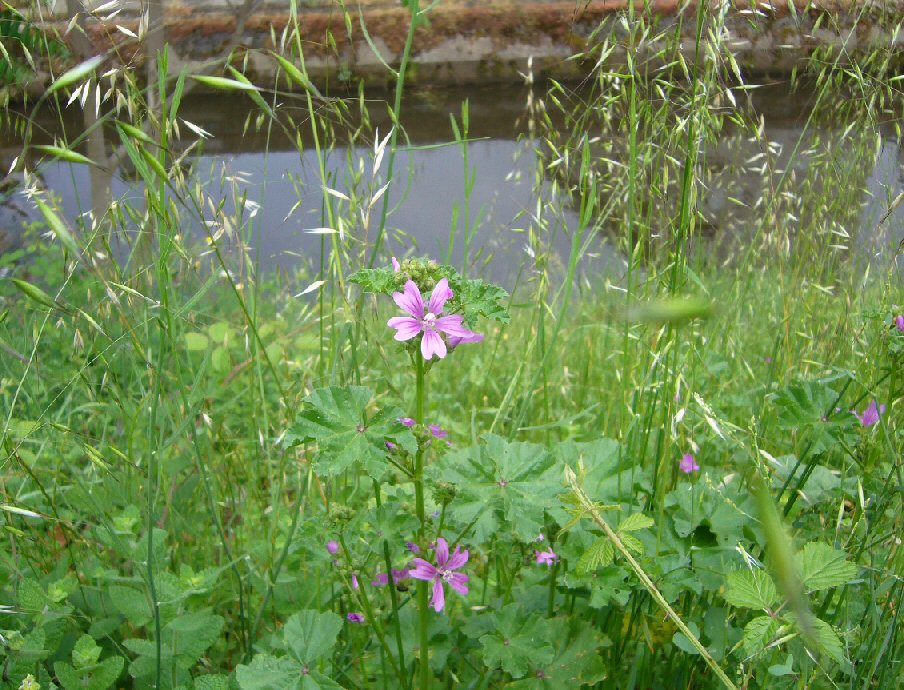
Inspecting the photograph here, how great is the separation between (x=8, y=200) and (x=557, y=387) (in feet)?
14.8

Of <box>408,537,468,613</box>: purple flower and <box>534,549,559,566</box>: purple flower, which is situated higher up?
<box>408,537,468,613</box>: purple flower

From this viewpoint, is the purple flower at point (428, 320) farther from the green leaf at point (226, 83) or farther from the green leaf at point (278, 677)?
the green leaf at point (278, 677)

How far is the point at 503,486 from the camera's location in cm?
105

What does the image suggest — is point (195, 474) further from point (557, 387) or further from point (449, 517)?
point (557, 387)

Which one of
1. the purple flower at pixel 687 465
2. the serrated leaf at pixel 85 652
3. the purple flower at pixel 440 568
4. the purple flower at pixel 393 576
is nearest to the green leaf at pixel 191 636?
the serrated leaf at pixel 85 652

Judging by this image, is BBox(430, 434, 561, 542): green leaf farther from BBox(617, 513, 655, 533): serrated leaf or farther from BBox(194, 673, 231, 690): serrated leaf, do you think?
BBox(194, 673, 231, 690): serrated leaf

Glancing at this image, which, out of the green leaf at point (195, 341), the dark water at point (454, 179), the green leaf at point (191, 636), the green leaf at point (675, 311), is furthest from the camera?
the dark water at point (454, 179)

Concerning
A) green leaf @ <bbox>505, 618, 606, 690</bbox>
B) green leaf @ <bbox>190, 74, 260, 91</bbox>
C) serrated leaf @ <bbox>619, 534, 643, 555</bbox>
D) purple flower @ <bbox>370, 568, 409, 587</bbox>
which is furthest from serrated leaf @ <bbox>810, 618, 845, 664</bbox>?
green leaf @ <bbox>190, 74, 260, 91</bbox>

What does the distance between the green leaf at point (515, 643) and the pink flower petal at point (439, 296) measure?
481mm

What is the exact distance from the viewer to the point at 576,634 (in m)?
1.20

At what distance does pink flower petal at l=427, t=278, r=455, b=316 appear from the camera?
3.15 feet

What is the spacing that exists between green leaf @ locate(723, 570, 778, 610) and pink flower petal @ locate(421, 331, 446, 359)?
46 centimetres

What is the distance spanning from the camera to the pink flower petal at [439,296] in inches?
37.8

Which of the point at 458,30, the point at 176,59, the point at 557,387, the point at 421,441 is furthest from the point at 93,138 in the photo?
the point at 458,30
